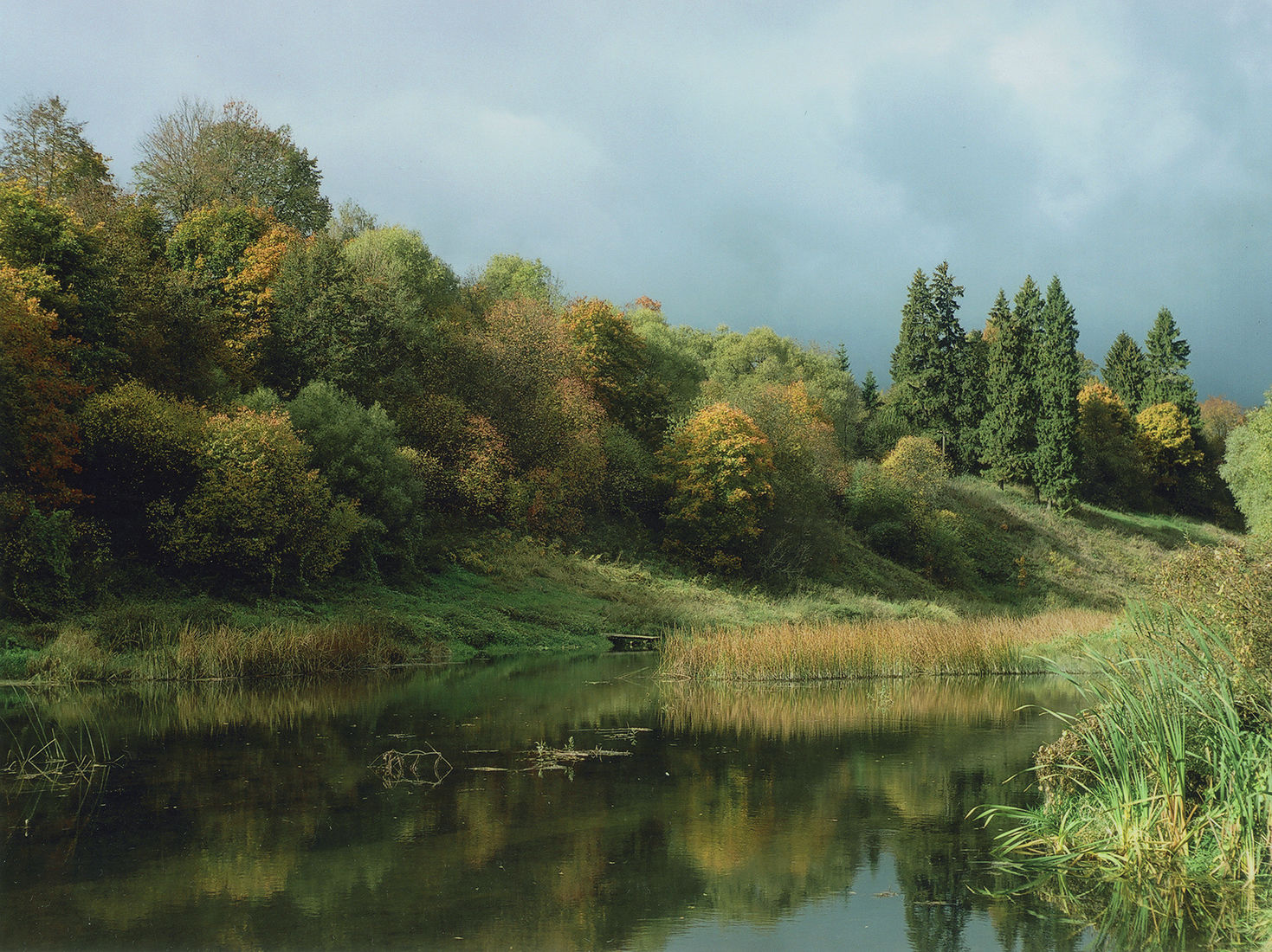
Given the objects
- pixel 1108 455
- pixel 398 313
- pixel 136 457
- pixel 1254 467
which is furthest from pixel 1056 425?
pixel 136 457

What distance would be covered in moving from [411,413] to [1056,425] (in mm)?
38374

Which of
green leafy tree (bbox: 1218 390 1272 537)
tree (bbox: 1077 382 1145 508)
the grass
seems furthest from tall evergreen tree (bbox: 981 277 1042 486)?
the grass

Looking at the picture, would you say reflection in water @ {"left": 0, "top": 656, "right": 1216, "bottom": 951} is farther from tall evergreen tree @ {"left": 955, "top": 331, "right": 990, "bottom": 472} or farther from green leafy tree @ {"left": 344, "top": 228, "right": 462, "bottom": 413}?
tall evergreen tree @ {"left": 955, "top": 331, "right": 990, "bottom": 472}

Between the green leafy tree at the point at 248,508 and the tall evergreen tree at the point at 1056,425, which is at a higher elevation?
the tall evergreen tree at the point at 1056,425

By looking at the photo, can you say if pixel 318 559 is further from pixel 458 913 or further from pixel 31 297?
pixel 458 913

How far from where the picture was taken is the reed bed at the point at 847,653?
22703 mm

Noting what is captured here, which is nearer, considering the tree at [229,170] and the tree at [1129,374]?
the tree at [229,170]

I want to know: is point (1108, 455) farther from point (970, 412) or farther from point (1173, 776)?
point (1173, 776)

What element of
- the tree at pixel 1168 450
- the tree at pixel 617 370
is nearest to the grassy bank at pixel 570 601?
the tree at pixel 1168 450

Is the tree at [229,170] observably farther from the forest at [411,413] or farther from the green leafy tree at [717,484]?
the green leafy tree at [717,484]

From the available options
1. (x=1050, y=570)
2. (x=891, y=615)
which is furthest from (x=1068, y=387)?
(x=891, y=615)

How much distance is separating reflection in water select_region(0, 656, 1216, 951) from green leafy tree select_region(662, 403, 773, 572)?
28.1 m

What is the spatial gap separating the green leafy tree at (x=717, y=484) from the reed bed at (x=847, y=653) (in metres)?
20.8

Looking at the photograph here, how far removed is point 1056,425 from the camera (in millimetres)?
61469
